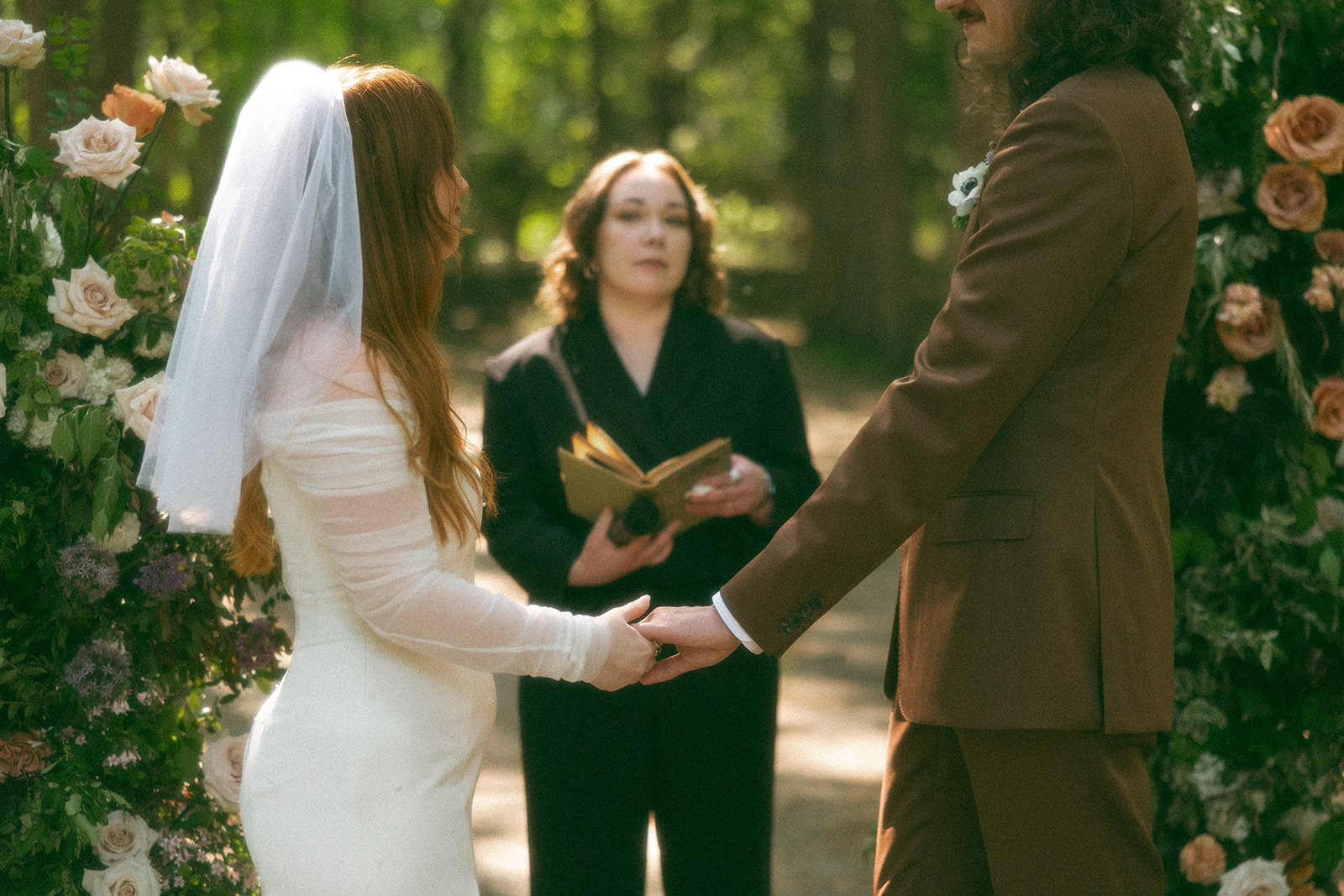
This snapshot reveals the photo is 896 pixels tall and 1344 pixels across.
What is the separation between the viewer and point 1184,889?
10.3ft

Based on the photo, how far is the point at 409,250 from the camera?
217cm

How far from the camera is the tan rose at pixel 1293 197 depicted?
291cm

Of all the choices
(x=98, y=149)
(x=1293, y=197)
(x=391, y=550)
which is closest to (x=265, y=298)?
(x=391, y=550)

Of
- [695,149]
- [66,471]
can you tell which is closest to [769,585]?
[66,471]

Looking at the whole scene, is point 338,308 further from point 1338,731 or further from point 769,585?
point 1338,731

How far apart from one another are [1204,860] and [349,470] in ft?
7.39

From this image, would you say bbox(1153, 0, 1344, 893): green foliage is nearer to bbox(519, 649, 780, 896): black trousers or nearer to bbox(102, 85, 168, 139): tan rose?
bbox(519, 649, 780, 896): black trousers

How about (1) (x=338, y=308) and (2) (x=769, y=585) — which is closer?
(1) (x=338, y=308)

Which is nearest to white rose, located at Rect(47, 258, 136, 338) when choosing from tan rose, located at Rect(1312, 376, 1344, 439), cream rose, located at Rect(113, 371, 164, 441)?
cream rose, located at Rect(113, 371, 164, 441)

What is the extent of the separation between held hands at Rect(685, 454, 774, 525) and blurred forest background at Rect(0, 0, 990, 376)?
10129mm

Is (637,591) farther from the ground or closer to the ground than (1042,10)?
closer to the ground

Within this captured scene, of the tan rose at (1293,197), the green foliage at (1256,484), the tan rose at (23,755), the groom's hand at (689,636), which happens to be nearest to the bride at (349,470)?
the groom's hand at (689,636)

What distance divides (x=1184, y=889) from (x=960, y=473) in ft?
5.43

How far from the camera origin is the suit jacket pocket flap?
2057 mm
